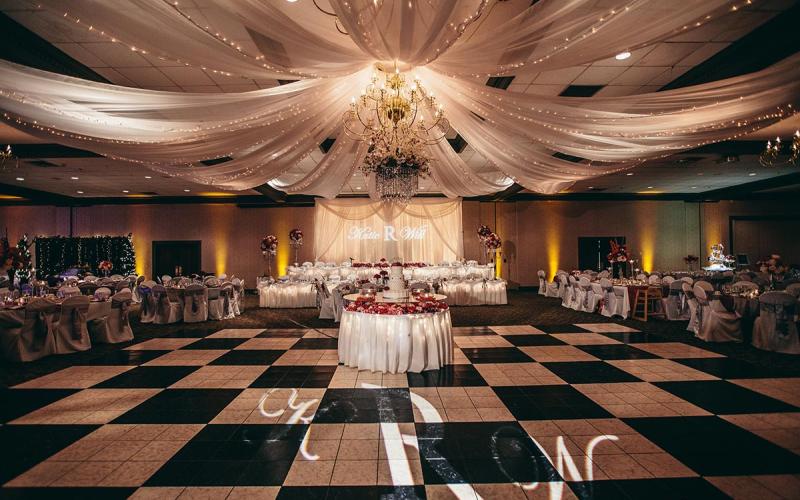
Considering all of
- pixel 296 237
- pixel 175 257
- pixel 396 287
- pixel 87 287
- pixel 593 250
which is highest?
pixel 296 237

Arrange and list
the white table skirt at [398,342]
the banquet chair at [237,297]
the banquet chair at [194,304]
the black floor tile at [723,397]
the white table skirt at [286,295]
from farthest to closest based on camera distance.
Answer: the white table skirt at [286,295], the banquet chair at [237,297], the banquet chair at [194,304], the white table skirt at [398,342], the black floor tile at [723,397]

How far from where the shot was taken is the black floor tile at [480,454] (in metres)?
2.39

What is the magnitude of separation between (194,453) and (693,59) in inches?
245

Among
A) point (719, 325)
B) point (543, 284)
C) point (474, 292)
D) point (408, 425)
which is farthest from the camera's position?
point (543, 284)

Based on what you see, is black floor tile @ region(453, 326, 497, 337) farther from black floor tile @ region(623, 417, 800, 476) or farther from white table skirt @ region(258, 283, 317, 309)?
white table skirt @ region(258, 283, 317, 309)

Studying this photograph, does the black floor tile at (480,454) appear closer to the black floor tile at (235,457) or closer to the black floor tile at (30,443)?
the black floor tile at (235,457)

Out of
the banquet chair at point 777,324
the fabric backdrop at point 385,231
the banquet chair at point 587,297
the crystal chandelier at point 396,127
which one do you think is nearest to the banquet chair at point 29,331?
the crystal chandelier at point 396,127

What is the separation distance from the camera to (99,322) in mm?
5914

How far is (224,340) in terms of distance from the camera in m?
6.31

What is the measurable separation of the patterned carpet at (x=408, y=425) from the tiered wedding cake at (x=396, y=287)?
1104 mm

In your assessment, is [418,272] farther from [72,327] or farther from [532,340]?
[72,327]

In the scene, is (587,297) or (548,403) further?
(587,297)

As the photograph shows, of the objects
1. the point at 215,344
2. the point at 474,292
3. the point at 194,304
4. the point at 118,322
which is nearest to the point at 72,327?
the point at 118,322

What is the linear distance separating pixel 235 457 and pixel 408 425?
1.32 meters
